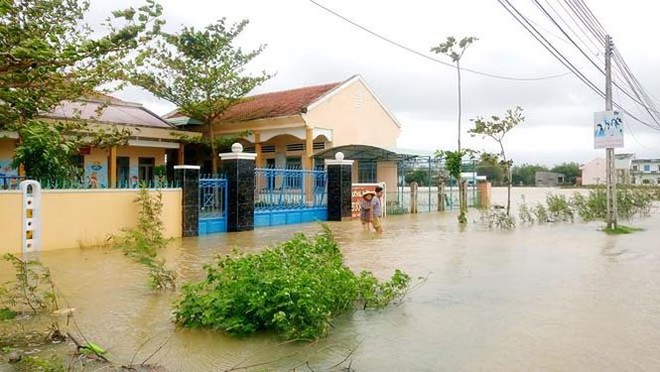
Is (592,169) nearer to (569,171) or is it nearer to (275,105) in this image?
(569,171)

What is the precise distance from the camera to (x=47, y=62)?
6.02 metres

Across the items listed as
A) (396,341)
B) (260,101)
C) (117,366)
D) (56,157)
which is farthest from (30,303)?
(260,101)

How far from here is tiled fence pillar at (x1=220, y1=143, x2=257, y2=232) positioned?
15.8 meters

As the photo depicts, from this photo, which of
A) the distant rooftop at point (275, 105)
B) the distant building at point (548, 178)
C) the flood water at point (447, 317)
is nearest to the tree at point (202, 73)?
the distant rooftop at point (275, 105)

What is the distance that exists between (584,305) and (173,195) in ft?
34.0

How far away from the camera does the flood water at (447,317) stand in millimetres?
4766

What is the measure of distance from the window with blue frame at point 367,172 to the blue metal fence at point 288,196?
6264mm

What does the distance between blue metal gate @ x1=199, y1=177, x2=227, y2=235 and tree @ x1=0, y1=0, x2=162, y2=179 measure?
3957 millimetres

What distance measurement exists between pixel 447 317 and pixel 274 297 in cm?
205

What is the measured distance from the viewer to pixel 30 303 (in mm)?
6312

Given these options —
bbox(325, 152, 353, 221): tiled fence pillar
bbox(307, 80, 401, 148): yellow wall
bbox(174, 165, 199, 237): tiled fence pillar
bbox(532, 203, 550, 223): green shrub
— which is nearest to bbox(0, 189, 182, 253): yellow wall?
bbox(174, 165, 199, 237): tiled fence pillar

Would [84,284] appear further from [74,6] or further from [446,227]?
[446,227]

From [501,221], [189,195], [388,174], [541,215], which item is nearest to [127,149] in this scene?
[189,195]

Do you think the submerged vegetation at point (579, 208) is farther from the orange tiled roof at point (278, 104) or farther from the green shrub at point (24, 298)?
the green shrub at point (24, 298)
